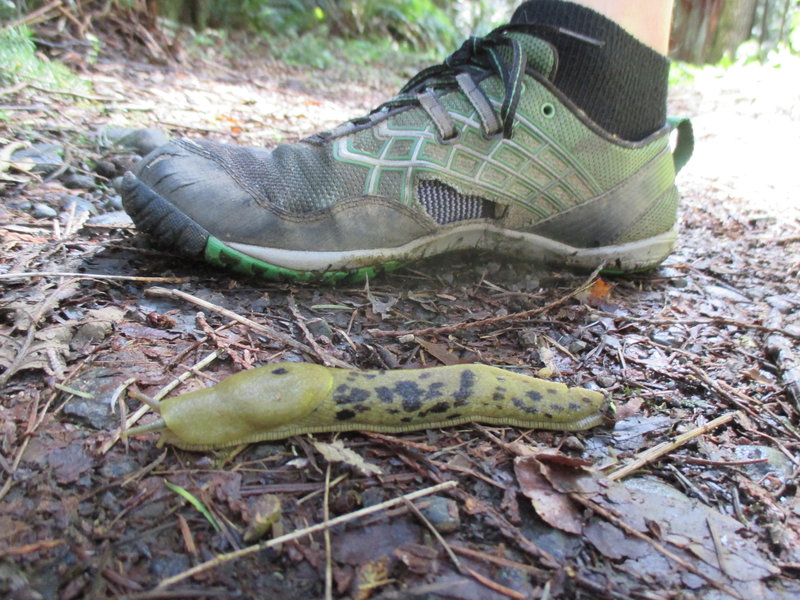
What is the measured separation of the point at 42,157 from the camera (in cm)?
262

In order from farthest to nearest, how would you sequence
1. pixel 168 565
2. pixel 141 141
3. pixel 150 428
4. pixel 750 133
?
pixel 750 133
pixel 141 141
pixel 150 428
pixel 168 565

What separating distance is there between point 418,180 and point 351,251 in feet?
1.09

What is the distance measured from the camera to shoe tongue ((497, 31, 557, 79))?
1896 mm

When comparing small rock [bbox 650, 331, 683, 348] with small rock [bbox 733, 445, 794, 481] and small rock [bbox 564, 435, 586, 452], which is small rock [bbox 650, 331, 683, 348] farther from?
small rock [bbox 564, 435, 586, 452]

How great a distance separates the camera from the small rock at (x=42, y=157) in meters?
2.55

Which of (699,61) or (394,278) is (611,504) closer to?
(394,278)

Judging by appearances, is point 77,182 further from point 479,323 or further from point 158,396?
point 479,323

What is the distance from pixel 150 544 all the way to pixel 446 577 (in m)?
0.53

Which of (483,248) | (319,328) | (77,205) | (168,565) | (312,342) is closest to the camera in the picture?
(168,565)

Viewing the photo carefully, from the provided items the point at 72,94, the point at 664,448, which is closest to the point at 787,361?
the point at 664,448

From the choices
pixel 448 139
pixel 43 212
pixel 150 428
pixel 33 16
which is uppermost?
pixel 33 16

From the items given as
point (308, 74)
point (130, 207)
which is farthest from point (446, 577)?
point (308, 74)

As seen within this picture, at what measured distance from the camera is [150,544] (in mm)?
1026

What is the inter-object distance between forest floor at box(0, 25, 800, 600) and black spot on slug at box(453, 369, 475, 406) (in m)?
0.07
